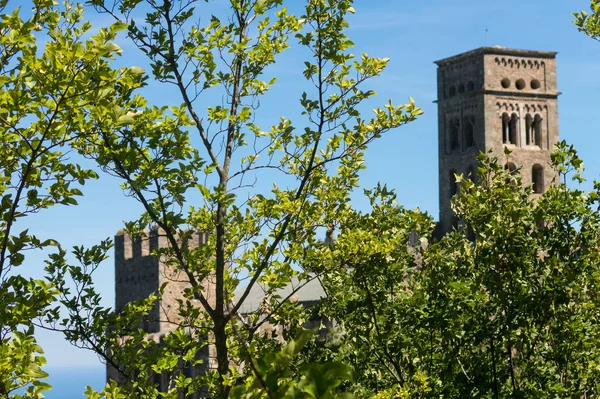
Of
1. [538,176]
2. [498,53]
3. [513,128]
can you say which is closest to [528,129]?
[513,128]

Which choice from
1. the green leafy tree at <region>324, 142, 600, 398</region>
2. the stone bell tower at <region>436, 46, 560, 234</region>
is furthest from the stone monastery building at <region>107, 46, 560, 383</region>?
the green leafy tree at <region>324, 142, 600, 398</region>

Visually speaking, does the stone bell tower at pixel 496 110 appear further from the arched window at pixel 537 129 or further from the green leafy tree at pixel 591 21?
the green leafy tree at pixel 591 21

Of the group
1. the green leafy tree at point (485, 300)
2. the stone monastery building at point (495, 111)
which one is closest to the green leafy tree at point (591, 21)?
the green leafy tree at point (485, 300)

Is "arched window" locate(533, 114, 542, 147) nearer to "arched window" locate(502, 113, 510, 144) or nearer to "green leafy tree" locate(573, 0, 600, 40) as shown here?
"arched window" locate(502, 113, 510, 144)

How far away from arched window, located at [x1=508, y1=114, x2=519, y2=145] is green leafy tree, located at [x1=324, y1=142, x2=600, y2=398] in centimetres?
7125

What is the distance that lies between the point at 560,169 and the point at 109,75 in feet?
24.3

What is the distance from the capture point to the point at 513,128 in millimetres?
87750

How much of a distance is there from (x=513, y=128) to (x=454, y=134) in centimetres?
468

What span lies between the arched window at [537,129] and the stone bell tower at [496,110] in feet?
0.26

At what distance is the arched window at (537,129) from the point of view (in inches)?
3467

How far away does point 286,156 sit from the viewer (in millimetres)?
14297

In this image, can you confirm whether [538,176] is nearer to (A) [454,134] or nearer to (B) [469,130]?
(B) [469,130]

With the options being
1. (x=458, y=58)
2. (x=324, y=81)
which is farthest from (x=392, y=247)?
(x=458, y=58)

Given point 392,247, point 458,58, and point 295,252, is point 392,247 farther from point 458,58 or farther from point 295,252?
point 458,58
